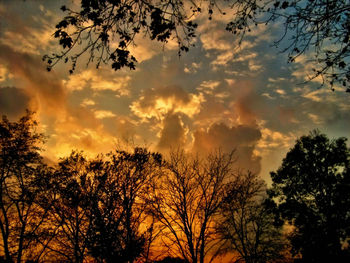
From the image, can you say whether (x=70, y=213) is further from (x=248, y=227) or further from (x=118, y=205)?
(x=248, y=227)

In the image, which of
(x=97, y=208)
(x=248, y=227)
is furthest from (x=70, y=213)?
(x=248, y=227)

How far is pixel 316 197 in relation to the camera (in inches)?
856

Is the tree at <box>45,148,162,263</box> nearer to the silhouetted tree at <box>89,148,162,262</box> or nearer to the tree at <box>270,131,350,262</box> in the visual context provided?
the silhouetted tree at <box>89,148,162,262</box>

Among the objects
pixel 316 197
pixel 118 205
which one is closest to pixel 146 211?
pixel 118 205

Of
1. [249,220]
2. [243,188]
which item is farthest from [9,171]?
[249,220]

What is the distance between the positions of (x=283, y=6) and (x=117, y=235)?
2163 centimetres

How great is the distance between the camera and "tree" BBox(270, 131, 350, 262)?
1969 centimetres

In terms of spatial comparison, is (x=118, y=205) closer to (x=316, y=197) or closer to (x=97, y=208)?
(x=97, y=208)

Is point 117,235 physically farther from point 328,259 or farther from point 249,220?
point 328,259

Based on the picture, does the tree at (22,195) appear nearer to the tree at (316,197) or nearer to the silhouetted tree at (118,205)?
the silhouetted tree at (118,205)

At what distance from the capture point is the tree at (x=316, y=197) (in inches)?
775

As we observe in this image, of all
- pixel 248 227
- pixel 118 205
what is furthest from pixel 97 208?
pixel 248 227

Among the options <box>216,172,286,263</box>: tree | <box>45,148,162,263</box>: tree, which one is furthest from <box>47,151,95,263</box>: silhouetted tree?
<box>216,172,286,263</box>: tree

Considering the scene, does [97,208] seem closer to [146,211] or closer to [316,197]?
[146,211]
